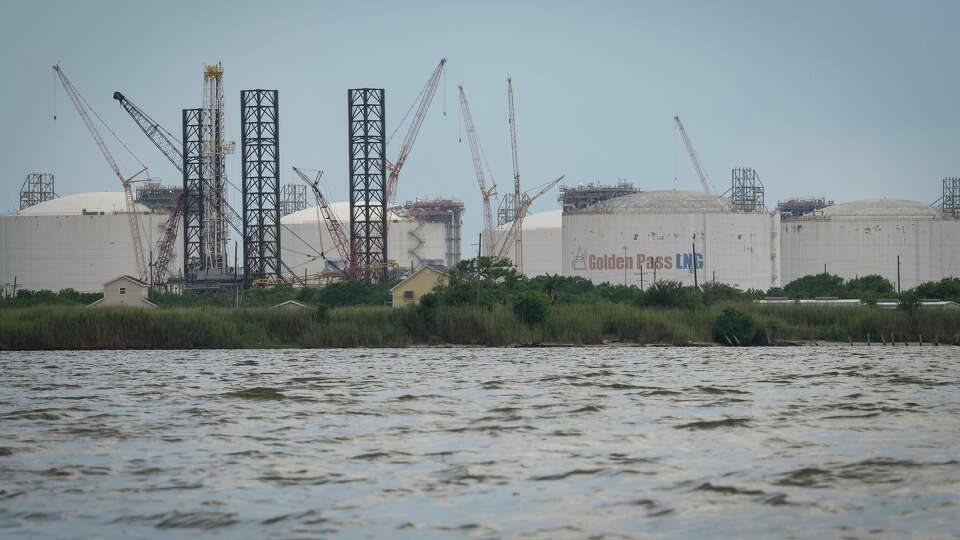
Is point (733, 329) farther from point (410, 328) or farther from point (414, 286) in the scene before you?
point (414, 286)

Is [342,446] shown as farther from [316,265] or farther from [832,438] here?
[316,265]

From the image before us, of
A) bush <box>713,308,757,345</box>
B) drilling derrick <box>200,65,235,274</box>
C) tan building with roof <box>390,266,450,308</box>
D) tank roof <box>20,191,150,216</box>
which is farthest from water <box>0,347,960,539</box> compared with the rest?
tank roof <box>20,191,150,216</box>

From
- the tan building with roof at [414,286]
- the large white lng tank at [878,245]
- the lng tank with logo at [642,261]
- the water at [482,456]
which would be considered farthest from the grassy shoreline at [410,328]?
the large white lng tank at [878,245]

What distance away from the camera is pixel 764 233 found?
151250mm

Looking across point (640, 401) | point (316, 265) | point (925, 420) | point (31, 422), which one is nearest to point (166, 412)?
point (31, 422)

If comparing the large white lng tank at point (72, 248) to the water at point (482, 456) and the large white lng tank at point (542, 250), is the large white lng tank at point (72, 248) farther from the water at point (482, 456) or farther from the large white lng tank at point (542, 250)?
the water at point (482, 456)

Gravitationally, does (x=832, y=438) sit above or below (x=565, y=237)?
below

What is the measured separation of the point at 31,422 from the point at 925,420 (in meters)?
19.1

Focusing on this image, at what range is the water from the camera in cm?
1600

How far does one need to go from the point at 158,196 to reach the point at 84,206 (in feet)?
33.5

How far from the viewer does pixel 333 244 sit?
187125 millimetres

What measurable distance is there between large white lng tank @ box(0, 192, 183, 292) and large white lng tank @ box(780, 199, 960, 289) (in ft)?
277

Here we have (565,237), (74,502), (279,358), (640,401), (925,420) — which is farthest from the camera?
(565,237)

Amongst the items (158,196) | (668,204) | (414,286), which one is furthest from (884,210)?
(158,196)
